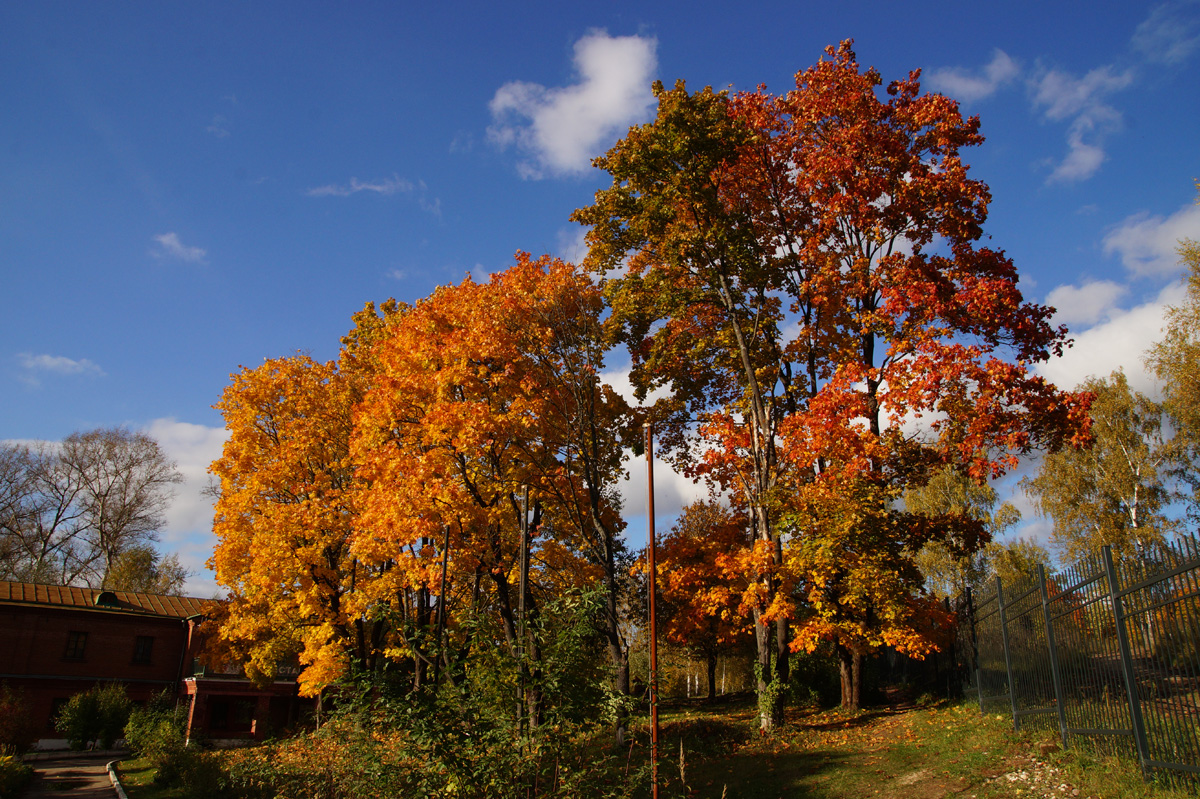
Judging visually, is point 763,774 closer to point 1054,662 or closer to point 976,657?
point 976,657

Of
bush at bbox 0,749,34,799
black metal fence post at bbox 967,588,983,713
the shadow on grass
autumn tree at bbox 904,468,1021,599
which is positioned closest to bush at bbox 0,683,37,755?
bush at bbox 0,749,34,799

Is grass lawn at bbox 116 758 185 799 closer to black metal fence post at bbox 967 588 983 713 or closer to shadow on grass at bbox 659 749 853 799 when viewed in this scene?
shadow on grass at bbox 659 749 853 799

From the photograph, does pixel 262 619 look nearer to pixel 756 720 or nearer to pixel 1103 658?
pixel 756 720

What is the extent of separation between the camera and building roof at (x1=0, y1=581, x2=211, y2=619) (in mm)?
31538

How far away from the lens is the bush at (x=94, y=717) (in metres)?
27.3

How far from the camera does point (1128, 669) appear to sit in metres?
6.53

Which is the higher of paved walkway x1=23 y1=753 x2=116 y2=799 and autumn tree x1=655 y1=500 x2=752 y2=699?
autumn tree x1=655 y1=500 x2=752 y2=699

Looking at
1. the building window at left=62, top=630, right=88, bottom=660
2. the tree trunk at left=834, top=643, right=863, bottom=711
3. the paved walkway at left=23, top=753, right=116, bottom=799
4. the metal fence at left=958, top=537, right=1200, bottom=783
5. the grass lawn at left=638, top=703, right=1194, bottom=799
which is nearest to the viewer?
the metal fence at left=958, top=537, right=1200, bottom=783

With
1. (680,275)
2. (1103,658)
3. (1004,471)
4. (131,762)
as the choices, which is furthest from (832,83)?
(131,762)

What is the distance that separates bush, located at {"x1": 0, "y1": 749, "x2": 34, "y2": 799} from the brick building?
1175 cm

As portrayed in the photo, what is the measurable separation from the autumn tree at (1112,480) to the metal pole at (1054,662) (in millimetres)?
20832

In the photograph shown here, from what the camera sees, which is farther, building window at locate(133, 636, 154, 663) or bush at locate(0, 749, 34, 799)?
building window at locate(133, 636, 154, 663)

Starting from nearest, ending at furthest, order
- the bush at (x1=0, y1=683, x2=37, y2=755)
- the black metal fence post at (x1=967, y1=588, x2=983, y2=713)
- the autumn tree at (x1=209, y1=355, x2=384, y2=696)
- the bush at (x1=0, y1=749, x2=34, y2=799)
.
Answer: the black metal fence post at (x1=967, y1=588, x2=983, y2=713) → the bush at (x1=0, y1=749, x2=34, y2=799) → the bush at (x1=0, y1=683, x2=37, y2=755) → the autumn tree at (x1=209, y1=355, x2=384, y2=696)

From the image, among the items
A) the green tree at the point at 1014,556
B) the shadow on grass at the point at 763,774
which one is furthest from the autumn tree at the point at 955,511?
the shadow on grass at the point at 763,774
